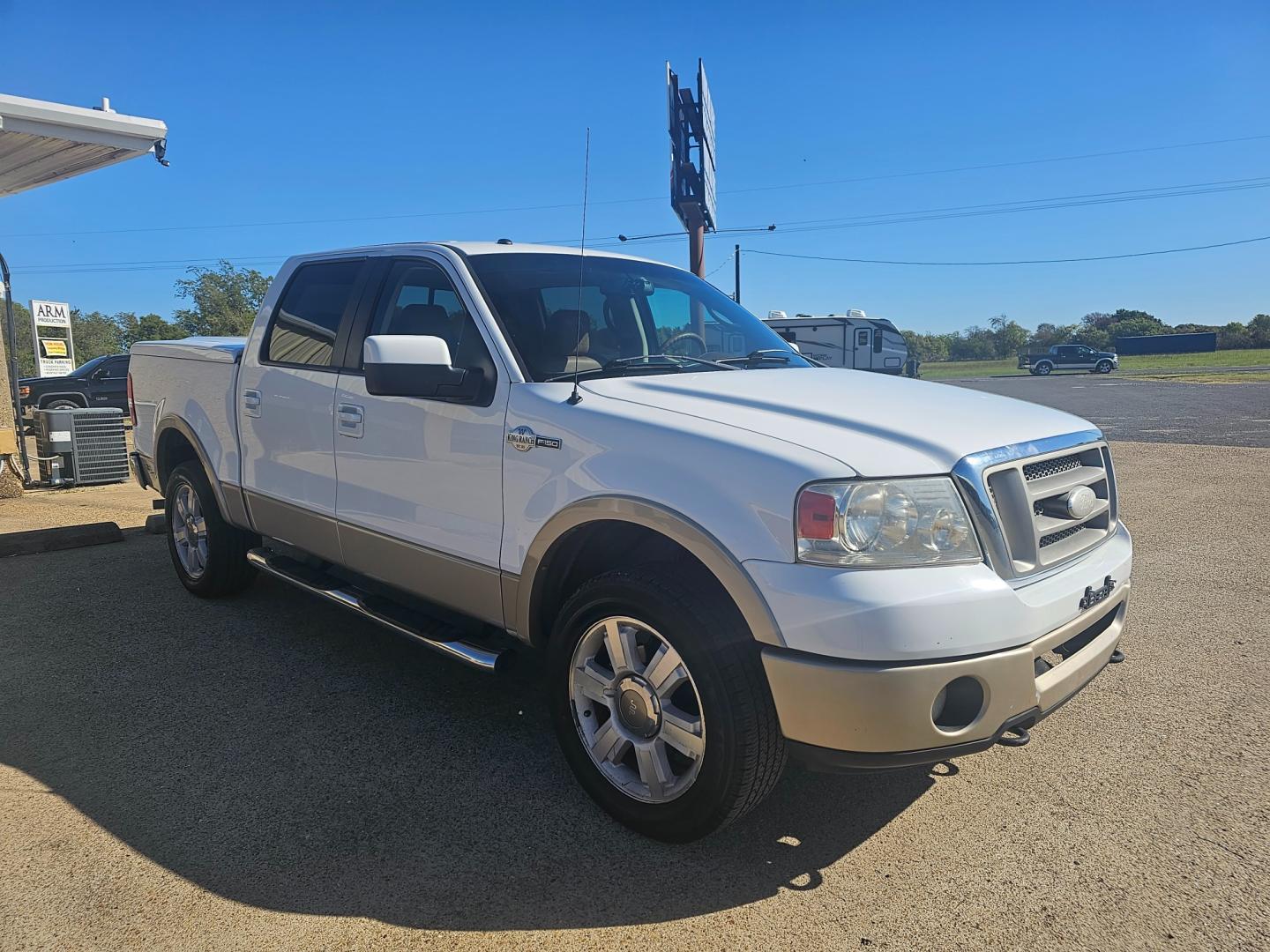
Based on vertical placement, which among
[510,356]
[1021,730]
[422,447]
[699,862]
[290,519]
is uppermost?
[510,356]

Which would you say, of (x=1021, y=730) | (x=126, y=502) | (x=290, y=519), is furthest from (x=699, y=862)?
(x=126, y=502)

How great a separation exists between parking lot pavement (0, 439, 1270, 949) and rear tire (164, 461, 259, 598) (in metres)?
0.78

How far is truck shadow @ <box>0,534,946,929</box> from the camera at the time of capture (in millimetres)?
2586

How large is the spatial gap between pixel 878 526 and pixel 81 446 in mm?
10975

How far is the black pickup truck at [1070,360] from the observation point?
54.2m

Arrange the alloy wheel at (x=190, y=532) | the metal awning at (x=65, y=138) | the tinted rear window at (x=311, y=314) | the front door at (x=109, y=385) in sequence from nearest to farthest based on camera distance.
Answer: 1. the tinted rear window at (x=311, y=314)
2. the alloy wheel at (x=190, y=532)
3. the metal awning at (x=65, y=138)
4. the front door at (x=109, y=385)

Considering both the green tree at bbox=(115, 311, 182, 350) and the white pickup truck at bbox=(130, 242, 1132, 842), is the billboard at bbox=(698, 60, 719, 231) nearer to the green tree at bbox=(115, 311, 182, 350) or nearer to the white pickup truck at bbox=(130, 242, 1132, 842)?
the white pickup truck at bbox=(130, 242, 1132, 842)

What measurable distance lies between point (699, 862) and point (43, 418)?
10.6m

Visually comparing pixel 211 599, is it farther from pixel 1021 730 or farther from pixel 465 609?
pixel 1021 730

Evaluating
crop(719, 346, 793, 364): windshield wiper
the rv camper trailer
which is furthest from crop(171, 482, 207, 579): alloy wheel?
the rv camper trailer

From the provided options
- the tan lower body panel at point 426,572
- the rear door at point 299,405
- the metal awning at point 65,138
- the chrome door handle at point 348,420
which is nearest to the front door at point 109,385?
the metal awning at point 65,138

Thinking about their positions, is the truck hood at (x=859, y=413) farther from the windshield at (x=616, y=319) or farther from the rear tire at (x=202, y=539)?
the rear tire at (x=202, y=539)

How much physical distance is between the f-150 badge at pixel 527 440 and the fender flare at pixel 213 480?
2.40 metres

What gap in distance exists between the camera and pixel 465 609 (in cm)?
344
